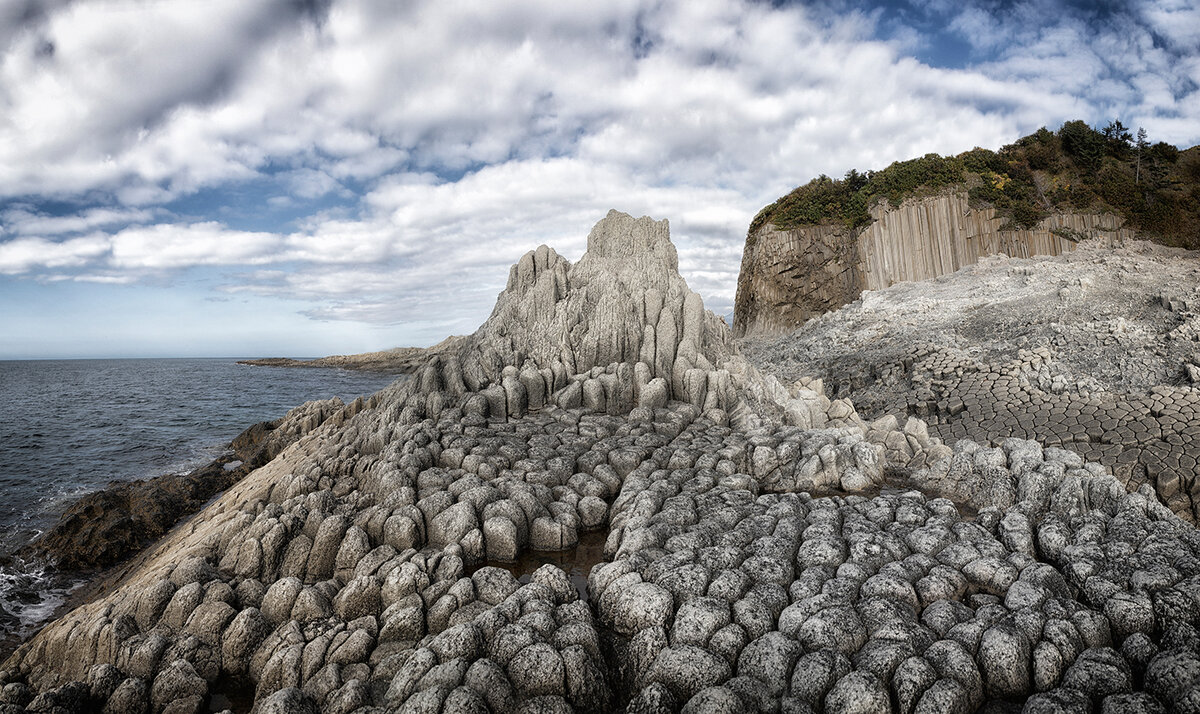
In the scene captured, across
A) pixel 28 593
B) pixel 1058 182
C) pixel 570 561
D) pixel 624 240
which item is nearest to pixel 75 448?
pixel 28 593

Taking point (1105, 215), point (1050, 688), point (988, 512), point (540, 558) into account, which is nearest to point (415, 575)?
point (540, 558)

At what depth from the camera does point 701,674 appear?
7.76 metres

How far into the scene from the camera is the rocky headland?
7672mm

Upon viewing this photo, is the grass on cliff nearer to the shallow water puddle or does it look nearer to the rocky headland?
the rocky headland

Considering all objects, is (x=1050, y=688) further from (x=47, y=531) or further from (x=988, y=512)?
(x=47, y=531)

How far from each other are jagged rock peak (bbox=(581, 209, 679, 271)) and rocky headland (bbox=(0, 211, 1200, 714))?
613 cm

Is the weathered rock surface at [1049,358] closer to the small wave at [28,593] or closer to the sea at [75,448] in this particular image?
the small wave at [28,593]

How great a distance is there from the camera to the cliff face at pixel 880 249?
1783 inches

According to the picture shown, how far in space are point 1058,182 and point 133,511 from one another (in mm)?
64536

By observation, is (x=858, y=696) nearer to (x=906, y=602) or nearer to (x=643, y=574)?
(x=906, y=602)

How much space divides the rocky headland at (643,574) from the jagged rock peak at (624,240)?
6134 millimetres

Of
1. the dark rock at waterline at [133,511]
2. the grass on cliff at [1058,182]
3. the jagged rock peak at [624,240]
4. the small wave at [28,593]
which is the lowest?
the small wave at [28,593]

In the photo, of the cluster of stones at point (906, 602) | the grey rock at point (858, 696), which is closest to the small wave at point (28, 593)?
the cluster of stones at point (906, 602)

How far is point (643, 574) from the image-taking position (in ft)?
33.2
